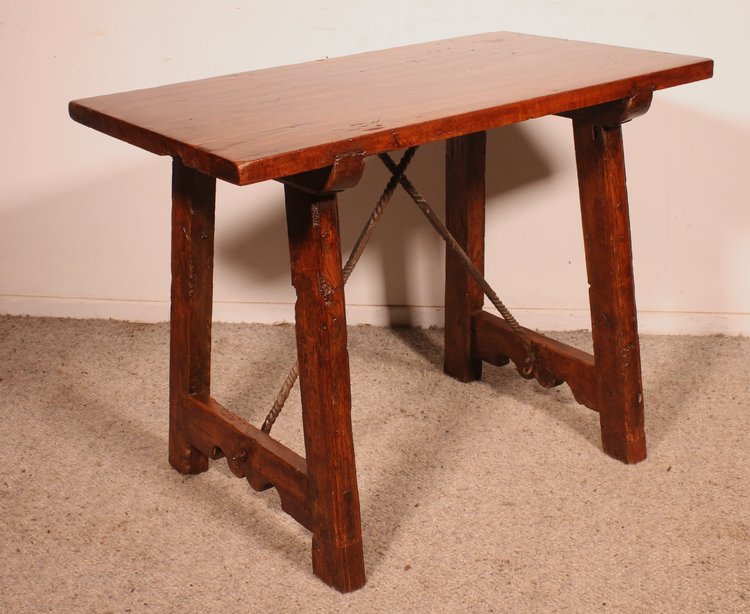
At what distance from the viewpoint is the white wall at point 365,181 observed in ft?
8.90

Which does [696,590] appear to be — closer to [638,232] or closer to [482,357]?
[482,357]

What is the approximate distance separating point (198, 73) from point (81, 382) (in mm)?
838

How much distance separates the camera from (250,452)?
2.04 m

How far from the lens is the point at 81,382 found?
271 cm

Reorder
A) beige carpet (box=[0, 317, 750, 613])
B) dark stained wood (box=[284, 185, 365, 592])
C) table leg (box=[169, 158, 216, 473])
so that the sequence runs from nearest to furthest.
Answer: dark stained wood (box=[284, 185, 365, 592]) < beige carpet (box=[0, 317, 750, 613]) < table leg (box=[169, 158, 216, 473])

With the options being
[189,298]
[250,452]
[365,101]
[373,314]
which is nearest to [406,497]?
[250,452]

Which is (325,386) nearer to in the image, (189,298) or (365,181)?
(189,298)

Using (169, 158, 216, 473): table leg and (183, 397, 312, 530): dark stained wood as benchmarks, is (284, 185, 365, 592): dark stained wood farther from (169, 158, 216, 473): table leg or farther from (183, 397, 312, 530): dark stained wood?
(169, 158, 216, 473): table leg

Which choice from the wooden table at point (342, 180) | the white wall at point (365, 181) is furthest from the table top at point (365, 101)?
the white wall at point (365, 181)

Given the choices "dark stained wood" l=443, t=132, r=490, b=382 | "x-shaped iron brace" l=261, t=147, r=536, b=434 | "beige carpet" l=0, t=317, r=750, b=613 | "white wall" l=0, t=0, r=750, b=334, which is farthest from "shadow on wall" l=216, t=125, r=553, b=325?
"x-shaped iron brace" l=261, t=147, r=536, b=434

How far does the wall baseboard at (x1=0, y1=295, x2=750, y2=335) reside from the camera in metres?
2.93

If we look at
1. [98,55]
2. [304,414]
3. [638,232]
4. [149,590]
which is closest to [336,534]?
[304,414]

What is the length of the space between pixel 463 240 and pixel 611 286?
422 mm

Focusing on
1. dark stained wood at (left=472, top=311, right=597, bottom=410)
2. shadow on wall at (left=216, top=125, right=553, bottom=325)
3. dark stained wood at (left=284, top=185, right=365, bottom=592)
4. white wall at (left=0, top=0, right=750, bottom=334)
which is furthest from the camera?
shadow on wall at (left=216, top=125, right=553, bottom=325)
